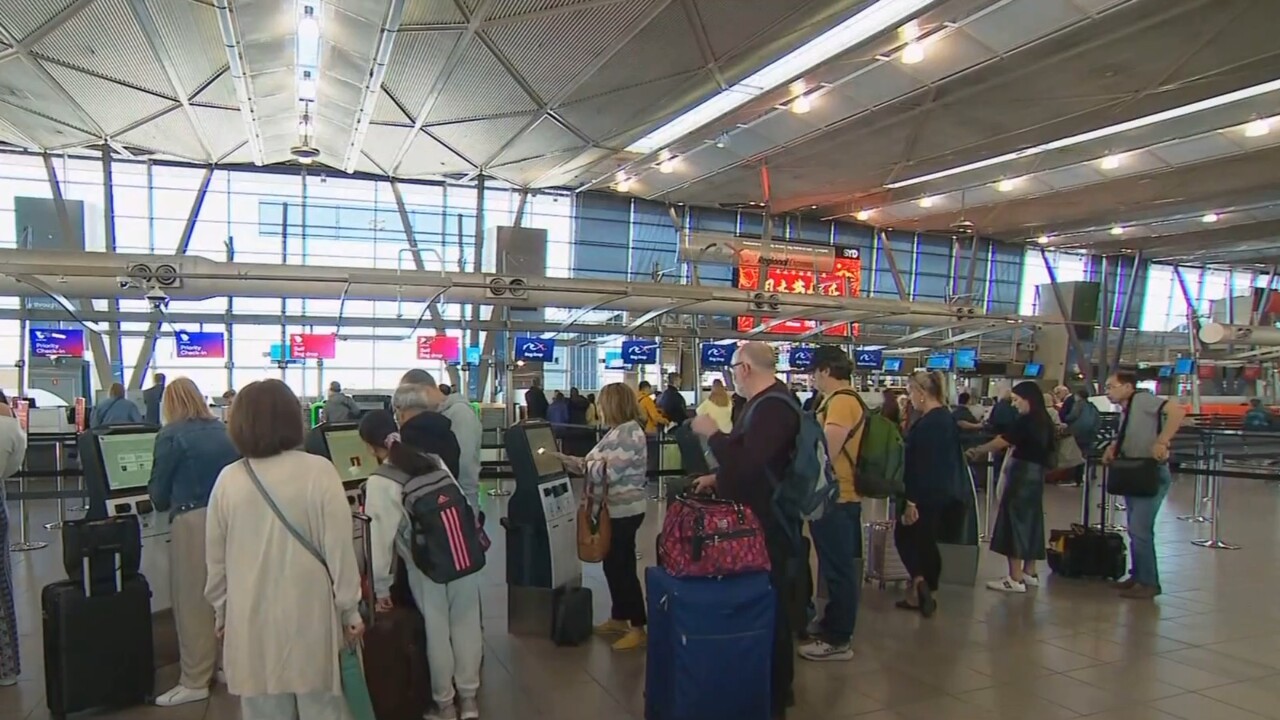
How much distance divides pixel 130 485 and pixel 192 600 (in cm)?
79

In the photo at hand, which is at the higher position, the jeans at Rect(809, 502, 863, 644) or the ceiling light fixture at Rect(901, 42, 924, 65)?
the ceiling light fixture at Rect(901, 42, 924, 65)

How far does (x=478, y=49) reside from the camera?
12648 mm

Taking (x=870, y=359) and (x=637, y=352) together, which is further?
(x=870, y=359)

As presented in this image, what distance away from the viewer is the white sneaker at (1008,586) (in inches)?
250

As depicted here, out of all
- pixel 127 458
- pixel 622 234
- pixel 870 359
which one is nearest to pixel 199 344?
pixel 622 234

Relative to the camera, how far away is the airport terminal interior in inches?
194

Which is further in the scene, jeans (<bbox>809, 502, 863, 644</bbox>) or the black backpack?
jeans (<bbox>809, 502, 863, 644</bbox>)

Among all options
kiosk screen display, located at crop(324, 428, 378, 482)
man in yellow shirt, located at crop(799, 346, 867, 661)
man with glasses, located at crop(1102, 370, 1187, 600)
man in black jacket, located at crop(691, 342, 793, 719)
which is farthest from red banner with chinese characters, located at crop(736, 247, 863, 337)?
man in black jacket, located at crop(691, 342, 793, 719)

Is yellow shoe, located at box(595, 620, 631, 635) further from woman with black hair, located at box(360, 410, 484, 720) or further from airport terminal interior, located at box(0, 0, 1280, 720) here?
woman with black hair, located at box(360, 410, 484, 720)

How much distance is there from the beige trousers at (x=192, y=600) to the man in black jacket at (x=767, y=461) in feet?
8.34

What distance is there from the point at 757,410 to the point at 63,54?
44.7 ft

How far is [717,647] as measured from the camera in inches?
135

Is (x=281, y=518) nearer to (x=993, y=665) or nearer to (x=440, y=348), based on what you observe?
(x=993, y=665)

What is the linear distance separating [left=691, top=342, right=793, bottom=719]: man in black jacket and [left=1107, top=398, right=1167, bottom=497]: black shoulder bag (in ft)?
12.1
